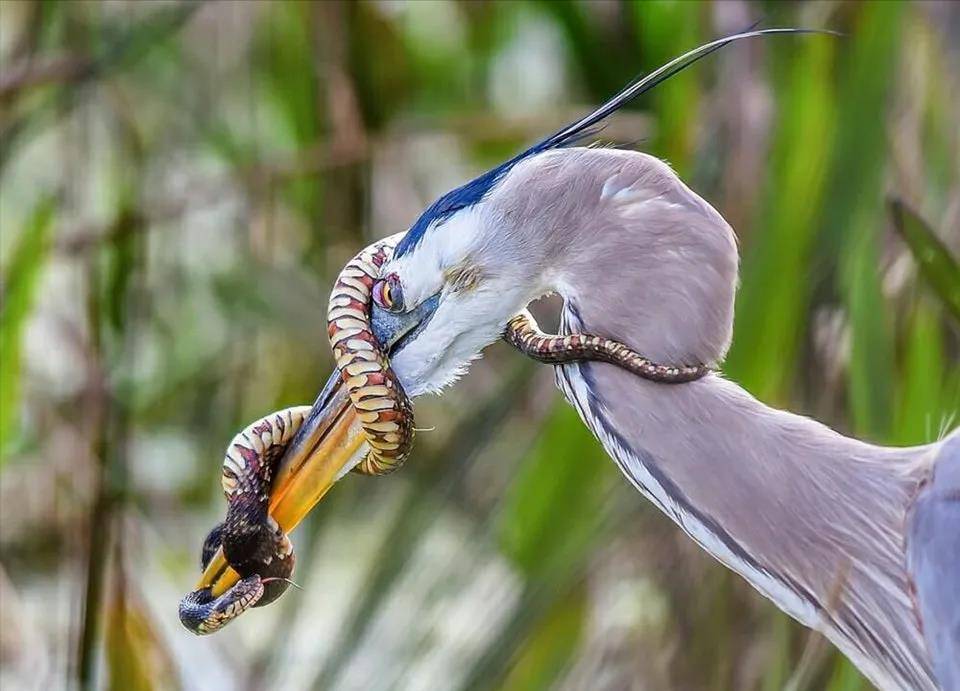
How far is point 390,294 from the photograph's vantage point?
723 mm

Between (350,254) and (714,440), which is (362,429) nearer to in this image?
(714,440)

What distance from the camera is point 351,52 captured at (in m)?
1.60

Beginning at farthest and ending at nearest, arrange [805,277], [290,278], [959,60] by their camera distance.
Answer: [290,278] → [959,60] → [805,277]

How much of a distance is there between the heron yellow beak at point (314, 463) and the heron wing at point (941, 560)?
0.96 feet

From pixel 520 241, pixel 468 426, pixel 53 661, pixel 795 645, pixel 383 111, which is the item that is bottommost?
pixel 795 645

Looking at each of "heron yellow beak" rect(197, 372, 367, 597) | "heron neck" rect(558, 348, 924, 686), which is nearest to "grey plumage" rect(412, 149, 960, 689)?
"heron neck" rect(558, 348, 924, 686)

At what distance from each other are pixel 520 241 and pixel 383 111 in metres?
0.99

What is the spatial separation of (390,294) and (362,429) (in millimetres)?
74

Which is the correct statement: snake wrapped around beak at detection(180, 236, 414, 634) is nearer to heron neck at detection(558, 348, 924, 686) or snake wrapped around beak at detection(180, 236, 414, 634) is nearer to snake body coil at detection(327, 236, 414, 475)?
snake body coil at detection(327, 236, 414, 475)

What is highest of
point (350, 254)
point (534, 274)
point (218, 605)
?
point (534, 274)

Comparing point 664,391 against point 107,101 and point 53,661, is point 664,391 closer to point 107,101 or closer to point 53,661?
point 53,661

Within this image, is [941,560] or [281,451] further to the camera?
[281,451]

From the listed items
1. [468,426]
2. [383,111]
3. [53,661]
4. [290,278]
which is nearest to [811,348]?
[468,426]

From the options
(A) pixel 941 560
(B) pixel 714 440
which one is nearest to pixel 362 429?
(B) pixel 714 440
